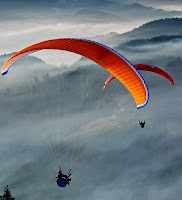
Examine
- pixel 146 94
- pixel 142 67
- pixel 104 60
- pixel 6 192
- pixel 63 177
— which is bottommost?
pixel 63 177

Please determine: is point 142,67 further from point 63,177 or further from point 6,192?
point 6,192

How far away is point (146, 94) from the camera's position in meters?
26.1

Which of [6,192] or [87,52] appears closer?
[87,52]

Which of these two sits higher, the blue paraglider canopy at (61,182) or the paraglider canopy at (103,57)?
the paraglider canopy at (103,57)

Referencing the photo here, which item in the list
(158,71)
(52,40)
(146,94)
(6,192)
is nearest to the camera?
(52,40)

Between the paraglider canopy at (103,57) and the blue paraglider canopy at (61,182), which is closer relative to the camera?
the paraglider canopy at (103,57)

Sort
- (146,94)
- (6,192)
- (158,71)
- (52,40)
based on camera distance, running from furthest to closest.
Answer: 1. (6,192)
2. (158,71)
3. (146,94)
4. (52,40)

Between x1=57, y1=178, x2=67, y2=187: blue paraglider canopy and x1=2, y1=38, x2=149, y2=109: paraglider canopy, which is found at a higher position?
x1=2, y1=38, x2=149, y2=109: paraglider canopy

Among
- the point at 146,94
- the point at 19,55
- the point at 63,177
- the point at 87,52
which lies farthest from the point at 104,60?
the point at 63,177

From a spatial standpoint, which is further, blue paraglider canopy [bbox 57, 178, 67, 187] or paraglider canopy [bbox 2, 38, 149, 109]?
blue paraglider canopy [bbox 57, 178, 67, 187]

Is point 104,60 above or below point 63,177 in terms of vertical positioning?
above

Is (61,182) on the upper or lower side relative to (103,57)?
lower

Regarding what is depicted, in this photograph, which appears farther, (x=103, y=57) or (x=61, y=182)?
(x=61, y=182)

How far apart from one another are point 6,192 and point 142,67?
87.9 ft
